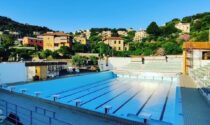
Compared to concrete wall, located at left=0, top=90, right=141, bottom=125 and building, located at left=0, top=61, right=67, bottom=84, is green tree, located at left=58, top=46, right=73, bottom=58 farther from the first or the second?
concrete wall, located at left=0, top=90, right=141, bottom=125

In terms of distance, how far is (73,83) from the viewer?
475 inches

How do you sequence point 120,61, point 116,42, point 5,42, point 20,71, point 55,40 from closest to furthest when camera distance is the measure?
point 20,71 < point 120,61 < point 5,42 < point 55,40 < point 116,42

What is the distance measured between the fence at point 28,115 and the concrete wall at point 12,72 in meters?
3.99

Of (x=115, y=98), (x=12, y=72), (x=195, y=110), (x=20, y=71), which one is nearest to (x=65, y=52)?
(x=20, y=71)

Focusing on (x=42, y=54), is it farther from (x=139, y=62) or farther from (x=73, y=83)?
(x=73, y=83)

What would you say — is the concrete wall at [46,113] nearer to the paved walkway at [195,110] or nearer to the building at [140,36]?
the paved walkway at [195,110]

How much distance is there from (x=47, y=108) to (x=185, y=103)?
318 cm

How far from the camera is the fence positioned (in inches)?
209

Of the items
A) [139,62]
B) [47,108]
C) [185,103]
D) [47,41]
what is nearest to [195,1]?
[139,62]

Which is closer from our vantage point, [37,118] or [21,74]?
[37,118]

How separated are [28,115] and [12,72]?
5872 mm

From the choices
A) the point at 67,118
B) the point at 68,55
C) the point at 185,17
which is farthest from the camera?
the point at 185,17

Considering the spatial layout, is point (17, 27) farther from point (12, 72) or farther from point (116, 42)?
point (12, 72)

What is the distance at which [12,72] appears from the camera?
37.1ft
